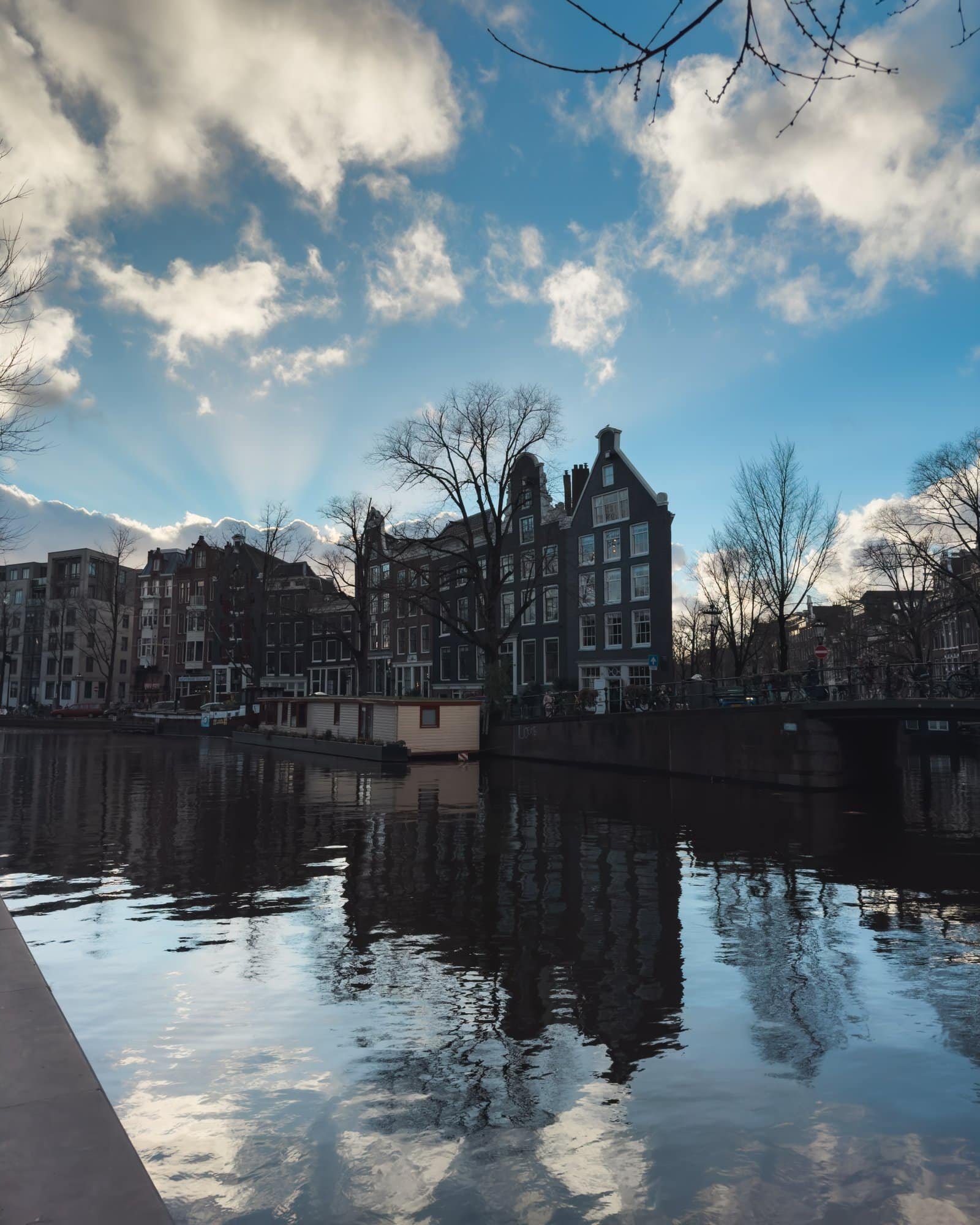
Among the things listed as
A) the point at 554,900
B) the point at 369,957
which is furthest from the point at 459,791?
the point at 369,957

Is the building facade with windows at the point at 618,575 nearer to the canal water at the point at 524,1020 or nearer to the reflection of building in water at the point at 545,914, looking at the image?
the reflection of building in water at the point at 545,914

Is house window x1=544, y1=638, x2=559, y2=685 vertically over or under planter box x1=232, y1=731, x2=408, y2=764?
over

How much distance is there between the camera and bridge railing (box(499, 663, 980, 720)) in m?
23.6

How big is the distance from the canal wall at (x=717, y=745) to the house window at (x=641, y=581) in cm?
1033

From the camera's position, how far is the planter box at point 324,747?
116 ft

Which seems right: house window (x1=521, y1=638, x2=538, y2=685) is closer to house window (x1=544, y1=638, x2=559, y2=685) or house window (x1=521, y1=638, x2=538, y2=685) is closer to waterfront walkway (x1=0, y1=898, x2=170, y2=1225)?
house window (x1=544, y1=638, x2=559, y2=685)

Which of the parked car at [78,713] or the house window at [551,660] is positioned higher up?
the house window at [551,660]

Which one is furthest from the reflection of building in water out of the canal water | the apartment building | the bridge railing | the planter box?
the apartment building

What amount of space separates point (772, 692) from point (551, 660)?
22296 mm

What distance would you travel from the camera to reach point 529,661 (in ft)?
170

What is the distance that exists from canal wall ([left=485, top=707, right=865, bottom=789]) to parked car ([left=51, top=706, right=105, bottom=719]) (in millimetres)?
52700

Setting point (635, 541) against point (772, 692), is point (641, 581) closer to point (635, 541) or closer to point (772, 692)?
point (635, 541)

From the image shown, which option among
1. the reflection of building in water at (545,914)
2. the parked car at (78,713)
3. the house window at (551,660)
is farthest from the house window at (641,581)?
the parked car at (78,713)

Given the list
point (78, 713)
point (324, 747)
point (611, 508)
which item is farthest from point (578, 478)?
point (78, 713)
